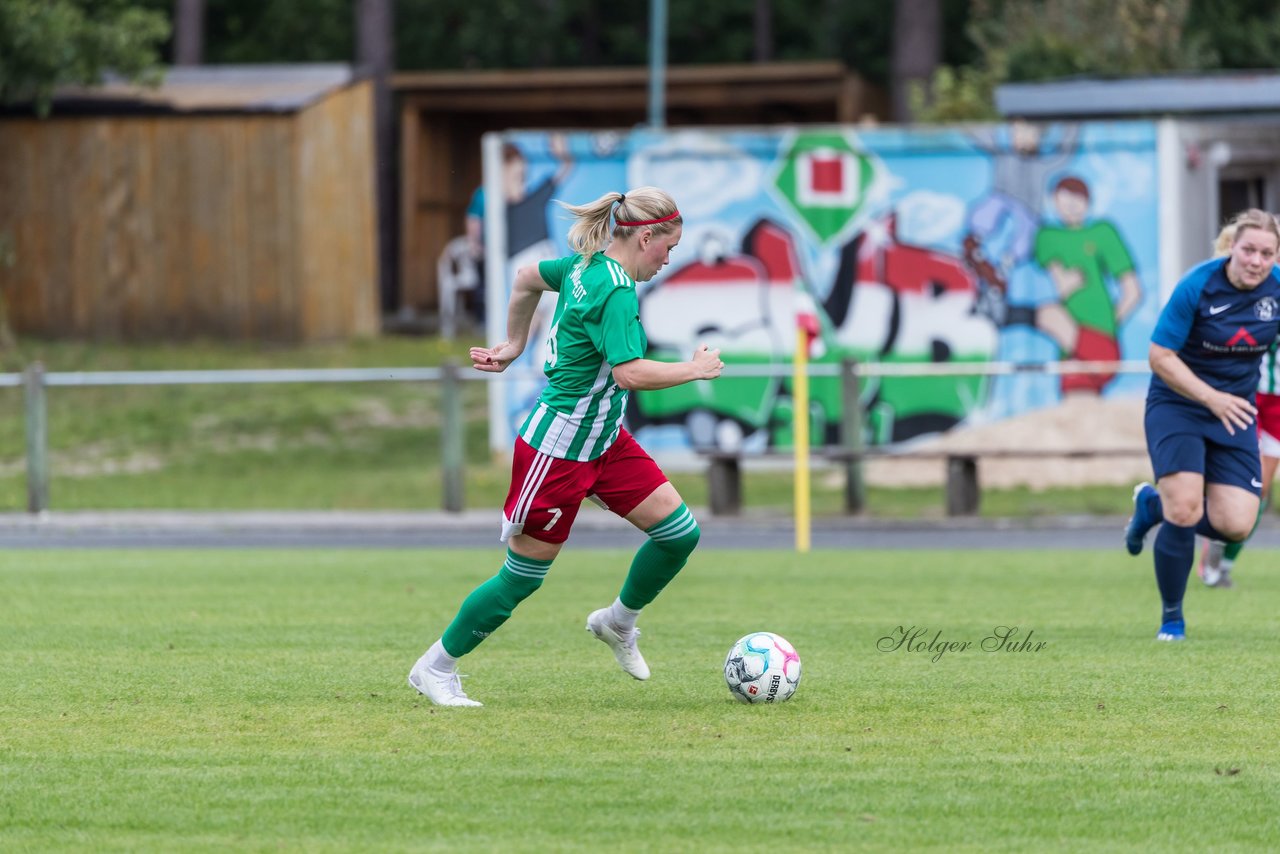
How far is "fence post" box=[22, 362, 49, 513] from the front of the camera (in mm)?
18516

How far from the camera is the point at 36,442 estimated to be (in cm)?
1856

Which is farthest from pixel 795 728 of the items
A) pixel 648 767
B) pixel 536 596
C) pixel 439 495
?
pixel 439 495

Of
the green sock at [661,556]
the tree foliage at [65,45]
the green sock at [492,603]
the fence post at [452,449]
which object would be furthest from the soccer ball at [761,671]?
the tree foliage at [65,45]

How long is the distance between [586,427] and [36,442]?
40.6 ft

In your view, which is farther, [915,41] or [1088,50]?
[915,41]

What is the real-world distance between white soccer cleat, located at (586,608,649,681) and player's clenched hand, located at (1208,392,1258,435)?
275cm

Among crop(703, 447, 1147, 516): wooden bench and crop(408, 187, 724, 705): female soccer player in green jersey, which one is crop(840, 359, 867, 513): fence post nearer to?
crop(703, 447, 1147, 516): wooden bench

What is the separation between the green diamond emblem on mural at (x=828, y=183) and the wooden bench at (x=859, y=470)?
377 centimetres

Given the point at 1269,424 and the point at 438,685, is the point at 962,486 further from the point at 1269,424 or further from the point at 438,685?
the point at 438,685

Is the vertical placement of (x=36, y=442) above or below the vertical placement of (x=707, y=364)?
below

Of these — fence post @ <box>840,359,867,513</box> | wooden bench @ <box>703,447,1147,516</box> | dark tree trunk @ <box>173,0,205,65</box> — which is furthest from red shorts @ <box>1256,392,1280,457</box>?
dark tree trunk @ <box>173,0,205,65</box>

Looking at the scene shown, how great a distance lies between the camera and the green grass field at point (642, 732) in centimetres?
556

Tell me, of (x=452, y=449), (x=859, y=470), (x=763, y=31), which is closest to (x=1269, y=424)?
(x=859, y=470)

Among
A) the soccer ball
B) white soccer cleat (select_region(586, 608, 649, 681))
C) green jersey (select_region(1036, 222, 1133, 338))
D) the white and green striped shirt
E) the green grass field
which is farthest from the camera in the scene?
green jersey (select_region(1036, 222, 1133, 338))
